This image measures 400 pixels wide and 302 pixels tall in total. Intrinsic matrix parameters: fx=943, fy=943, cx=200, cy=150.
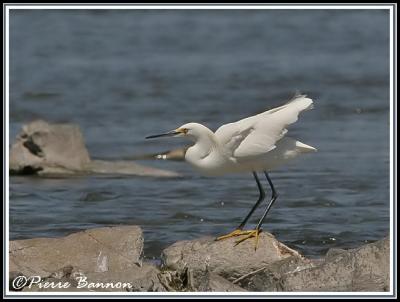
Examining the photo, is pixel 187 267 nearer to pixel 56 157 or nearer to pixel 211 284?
pixel 211 284

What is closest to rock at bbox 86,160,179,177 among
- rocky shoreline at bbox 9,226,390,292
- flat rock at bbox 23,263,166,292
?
rocky shoreline at bbox 9,226,390,292

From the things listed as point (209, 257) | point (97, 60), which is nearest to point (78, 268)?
point (209, 257)

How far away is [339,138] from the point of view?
13.4 meters

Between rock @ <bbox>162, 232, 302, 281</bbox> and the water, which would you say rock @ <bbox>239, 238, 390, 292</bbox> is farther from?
the water

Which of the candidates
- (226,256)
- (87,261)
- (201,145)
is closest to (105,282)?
(87,261)

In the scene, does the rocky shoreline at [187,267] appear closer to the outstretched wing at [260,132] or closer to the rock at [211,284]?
the rock at [211,284]

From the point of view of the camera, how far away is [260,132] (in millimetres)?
7203

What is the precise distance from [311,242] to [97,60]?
13.8m

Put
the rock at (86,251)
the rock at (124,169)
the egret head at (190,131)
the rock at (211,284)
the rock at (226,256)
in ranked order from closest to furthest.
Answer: the rock at (211,284)
the rock at (226,256)
the rock at (86,251)
the egret head at (190,131)
the rock at (124,169)

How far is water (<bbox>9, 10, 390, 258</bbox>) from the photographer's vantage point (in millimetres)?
9289

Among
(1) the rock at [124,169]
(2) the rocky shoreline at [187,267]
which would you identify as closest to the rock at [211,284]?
(2) the rocky shoreline at [187,267]

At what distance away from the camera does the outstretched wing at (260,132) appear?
718 centimetres

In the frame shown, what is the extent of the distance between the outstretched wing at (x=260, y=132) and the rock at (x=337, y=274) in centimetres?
92

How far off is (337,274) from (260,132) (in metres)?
1.27
